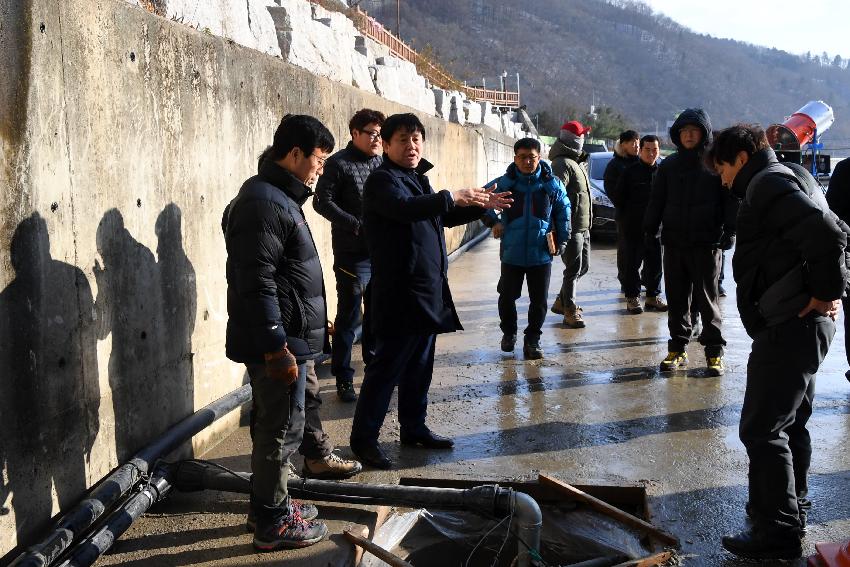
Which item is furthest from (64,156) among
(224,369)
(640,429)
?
(640,429)

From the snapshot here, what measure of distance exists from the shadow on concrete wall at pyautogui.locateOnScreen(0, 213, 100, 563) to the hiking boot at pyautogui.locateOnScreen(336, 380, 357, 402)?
7.37 feet

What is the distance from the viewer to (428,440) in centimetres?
480

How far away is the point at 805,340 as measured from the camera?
11.6 feet

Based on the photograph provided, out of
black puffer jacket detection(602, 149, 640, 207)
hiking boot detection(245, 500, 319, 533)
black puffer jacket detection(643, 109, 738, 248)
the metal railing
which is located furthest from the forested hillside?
hiking boot detection(245, 500, 319, 533)

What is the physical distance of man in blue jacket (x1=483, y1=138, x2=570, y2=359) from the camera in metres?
6.77

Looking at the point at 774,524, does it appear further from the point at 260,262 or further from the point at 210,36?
the point at 210,36

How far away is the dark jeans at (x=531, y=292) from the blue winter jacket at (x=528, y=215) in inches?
3.2

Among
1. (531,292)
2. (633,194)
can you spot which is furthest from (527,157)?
(633,194)

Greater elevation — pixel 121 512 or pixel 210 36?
pixel 210 36

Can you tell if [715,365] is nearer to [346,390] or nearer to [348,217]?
[346,390]

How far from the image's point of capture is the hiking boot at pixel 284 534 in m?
3.50

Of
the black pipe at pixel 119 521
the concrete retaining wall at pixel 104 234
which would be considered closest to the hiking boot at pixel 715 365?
the concrete retaining wall at pixel 104 234

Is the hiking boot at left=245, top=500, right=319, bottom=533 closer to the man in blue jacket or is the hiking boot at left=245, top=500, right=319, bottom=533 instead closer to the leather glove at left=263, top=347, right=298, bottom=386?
the leather glove at left=263, top=347, right=298, bottom=386

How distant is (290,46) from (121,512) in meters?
4.99
